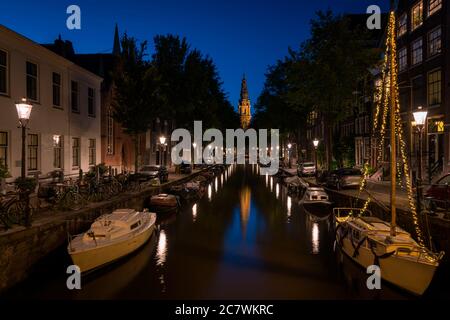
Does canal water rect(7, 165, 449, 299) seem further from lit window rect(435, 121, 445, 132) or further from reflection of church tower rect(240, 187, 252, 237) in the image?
lit window rect(435, 121, 445, 132)

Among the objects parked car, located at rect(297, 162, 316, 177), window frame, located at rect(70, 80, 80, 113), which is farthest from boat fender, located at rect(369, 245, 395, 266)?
parked car, located at rect(297, 162, 316, 177)

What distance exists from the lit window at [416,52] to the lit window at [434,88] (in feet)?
8.72

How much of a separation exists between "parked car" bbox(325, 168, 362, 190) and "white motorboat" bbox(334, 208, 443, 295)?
1474 cm

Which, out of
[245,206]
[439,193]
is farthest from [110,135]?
[439,193]

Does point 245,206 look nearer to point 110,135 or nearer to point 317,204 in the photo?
point 317,204

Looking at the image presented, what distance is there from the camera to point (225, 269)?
14.7 m

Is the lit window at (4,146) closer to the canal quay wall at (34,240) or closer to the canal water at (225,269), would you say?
the canal quay wall at (34,240)

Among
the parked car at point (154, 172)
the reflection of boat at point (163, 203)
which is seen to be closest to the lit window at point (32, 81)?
the reflection of boat at point (163, 203)

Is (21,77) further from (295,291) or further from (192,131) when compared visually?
(192,131)

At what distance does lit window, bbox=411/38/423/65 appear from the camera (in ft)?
107

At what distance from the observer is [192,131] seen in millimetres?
59156

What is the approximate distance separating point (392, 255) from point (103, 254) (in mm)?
9192
